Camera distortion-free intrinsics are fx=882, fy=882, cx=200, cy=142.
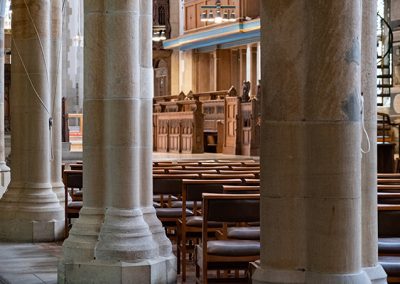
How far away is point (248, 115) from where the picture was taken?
957 inches

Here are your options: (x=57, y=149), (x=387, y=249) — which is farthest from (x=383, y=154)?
(x=387, y=249)

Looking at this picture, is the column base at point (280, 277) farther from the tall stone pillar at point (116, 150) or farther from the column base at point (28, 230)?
the column base at point (28, 230)

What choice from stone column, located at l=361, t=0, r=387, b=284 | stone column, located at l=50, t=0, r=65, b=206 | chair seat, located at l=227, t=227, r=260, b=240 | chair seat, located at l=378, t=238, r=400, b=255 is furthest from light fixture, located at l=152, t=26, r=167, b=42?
stone column, located at l=361, t=0, r=387, b=284

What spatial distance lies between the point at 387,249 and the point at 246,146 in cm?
1821

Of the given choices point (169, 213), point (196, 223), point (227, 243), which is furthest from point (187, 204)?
point (227, 243)

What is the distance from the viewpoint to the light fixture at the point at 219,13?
1208 inches

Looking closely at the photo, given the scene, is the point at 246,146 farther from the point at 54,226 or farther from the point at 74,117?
the point at 54,226

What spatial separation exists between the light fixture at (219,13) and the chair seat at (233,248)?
24.5 meters

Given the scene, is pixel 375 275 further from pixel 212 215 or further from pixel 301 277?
pixel 212 215

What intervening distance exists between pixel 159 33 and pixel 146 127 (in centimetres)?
2654

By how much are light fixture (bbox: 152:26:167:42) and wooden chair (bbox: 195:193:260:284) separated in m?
27.5

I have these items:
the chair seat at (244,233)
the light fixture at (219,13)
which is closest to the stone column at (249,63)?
the light fixture at (219,13)

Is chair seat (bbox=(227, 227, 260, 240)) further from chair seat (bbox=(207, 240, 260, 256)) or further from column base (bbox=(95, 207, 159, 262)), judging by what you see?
column base (bbox=(95, 207, 159, 262))

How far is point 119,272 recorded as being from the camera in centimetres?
718
